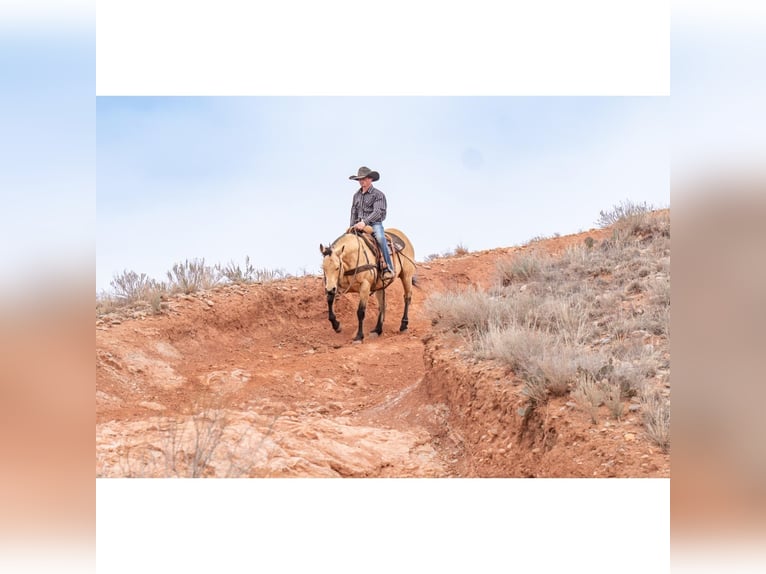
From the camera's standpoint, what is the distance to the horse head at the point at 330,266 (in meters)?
13.9

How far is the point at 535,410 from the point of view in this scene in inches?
279

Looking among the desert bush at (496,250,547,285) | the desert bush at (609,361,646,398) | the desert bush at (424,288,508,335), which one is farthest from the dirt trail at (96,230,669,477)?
the desert bush at (496,250,547,285)

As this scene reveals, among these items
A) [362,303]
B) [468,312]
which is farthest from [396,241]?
[468,312]

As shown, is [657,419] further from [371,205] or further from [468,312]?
[371,205]

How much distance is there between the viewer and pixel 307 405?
34.1 ft

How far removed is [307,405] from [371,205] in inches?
229

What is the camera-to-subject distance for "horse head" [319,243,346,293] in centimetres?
1388

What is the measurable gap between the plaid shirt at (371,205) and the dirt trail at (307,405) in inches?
113

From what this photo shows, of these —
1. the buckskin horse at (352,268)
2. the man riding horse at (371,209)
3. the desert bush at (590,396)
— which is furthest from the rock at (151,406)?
the desert bush at (590,396)

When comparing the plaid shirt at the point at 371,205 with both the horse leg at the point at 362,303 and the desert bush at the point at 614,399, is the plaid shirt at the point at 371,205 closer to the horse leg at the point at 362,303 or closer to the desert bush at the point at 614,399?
the horse leg at the point at 362,303

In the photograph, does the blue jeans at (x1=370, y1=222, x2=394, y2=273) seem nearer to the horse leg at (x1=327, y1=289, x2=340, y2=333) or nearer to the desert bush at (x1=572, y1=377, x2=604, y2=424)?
the horse leg at (x1=327, y1=289, x2=340, y2=333)

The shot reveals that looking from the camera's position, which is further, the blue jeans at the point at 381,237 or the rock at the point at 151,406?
the blue jeans at the point at 381,237
